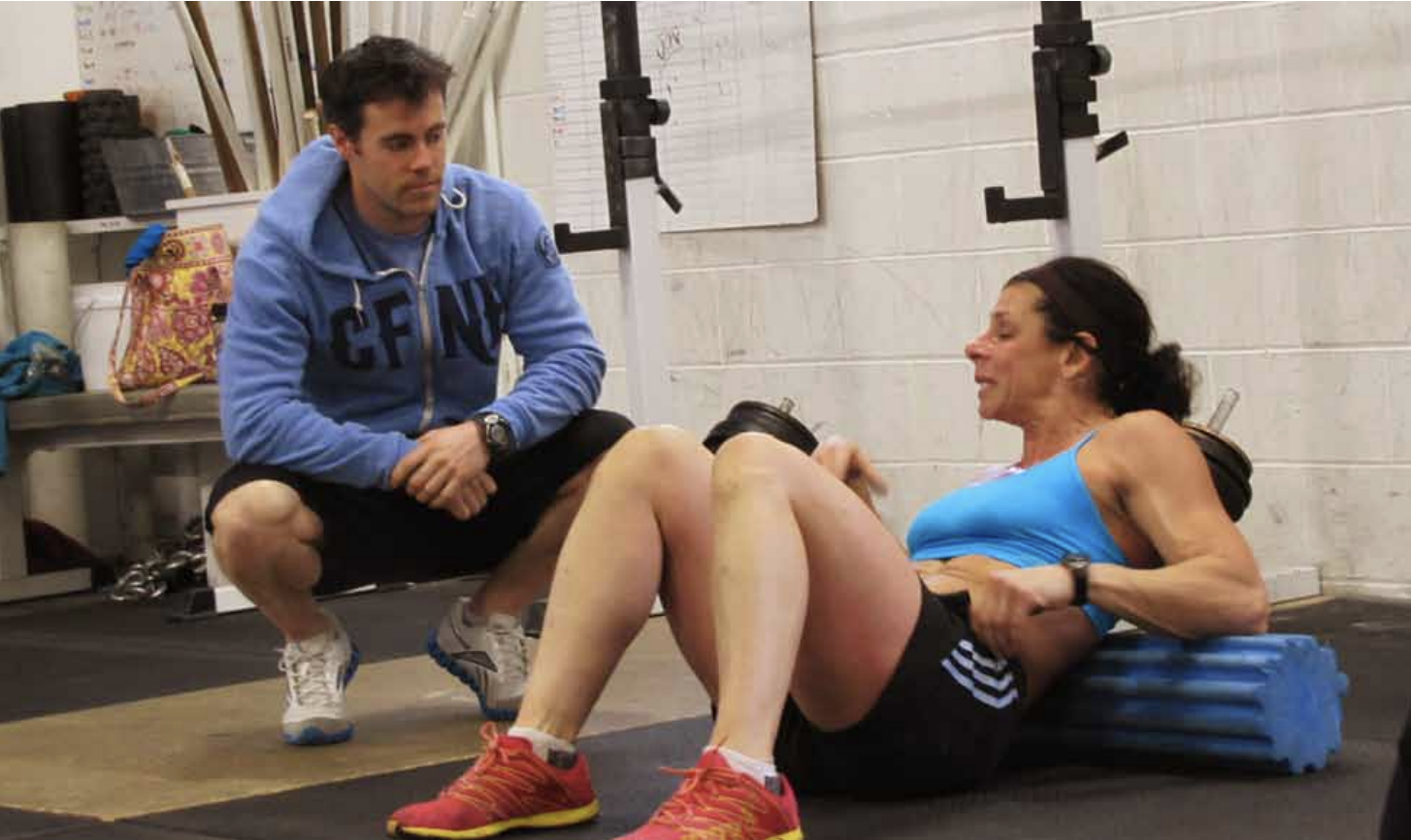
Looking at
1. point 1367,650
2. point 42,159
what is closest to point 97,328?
point 42,159

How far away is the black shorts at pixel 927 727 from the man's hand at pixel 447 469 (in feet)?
2.40

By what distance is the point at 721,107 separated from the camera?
4895 mm

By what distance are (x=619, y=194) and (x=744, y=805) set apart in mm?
2345

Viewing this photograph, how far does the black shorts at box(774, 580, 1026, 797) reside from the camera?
7.27 feet

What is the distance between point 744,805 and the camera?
2.01 meters

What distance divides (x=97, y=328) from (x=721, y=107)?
1684mm

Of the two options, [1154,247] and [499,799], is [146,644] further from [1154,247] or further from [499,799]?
[499,799]

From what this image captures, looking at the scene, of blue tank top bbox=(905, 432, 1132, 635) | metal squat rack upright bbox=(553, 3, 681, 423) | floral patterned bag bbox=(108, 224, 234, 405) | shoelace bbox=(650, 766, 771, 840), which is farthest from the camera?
floral patterned bag bbox=(108, 224, 234, 405)

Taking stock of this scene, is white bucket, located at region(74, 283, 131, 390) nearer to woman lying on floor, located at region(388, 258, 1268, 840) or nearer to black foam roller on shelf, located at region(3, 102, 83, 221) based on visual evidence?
black foam roller on shelf, located at region(3, 102, 83, 221)

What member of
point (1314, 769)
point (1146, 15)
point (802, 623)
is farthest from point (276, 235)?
point (1146, 15)

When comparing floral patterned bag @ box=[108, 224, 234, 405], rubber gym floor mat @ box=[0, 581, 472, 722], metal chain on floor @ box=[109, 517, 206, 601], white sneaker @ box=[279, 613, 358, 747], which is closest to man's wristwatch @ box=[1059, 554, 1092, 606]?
white sneaker @ box=[279, 613, 358, 747]

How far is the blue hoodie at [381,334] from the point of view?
2977 millimetres

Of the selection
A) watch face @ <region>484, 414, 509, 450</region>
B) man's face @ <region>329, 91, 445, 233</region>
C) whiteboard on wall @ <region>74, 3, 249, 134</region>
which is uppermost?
whiteboard on wall @ <region>74, 3, 249, 134</region>

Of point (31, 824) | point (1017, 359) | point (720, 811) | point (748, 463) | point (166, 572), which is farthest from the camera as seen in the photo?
point (166, 572)
